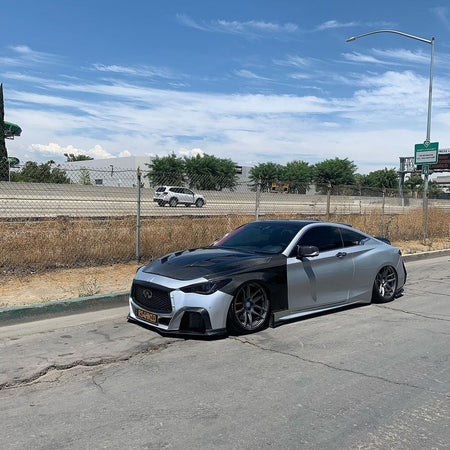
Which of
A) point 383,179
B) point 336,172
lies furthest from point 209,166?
point 383,179

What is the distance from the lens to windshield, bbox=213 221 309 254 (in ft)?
20.7

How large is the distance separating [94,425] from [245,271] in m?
2.60

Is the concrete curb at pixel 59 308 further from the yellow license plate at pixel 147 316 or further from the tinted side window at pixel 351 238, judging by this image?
the tinted side window at pixel 351 238

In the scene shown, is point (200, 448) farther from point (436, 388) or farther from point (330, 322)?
point (330, 322)

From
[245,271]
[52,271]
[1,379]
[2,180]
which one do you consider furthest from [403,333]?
[2,180]

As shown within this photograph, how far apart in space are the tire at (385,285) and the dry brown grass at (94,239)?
494 centimetres

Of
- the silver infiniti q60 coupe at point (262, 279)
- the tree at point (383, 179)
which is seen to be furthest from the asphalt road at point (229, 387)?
the tree at point (383, 179)

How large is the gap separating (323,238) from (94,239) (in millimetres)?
5037

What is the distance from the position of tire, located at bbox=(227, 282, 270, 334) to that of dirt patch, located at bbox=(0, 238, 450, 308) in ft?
9.56

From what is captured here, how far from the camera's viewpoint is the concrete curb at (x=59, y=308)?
6250mm

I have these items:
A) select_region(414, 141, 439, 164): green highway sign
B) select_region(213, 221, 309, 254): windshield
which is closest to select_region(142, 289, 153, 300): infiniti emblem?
select_region(213, 221, 309, 254): windshield

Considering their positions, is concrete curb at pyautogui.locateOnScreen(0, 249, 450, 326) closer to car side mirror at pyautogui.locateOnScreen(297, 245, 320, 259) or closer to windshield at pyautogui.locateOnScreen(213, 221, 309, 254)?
windshield at pyautogui.locateOnScreen(213, 221, 309, 254)

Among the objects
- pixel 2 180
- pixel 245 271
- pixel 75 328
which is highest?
pixel 2 180

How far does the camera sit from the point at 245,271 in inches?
216
